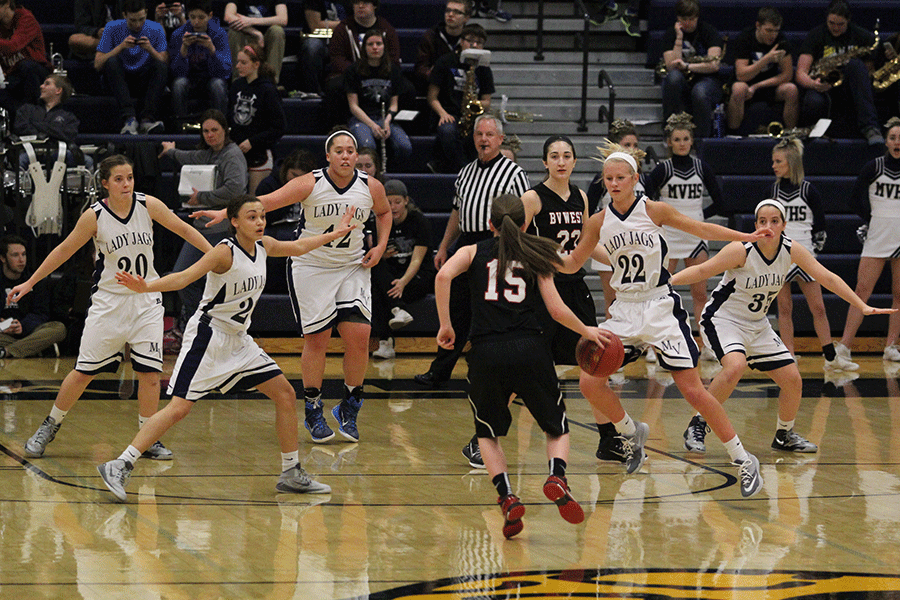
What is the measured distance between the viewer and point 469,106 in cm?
1116

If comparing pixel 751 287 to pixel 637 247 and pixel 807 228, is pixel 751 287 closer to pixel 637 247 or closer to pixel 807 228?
pixel 637 247

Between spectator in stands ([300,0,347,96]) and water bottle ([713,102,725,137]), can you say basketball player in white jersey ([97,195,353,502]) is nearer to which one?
spectator in stands ([300,0,347,96])

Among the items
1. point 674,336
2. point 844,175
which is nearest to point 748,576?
point 674,336

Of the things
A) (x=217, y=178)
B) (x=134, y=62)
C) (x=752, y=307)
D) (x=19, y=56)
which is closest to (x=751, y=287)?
(x=752, y=307)

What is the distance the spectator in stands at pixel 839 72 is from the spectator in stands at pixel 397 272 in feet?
15.0

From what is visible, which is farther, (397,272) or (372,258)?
(397,272)

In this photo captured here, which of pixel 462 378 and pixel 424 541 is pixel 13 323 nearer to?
pixel 462 378

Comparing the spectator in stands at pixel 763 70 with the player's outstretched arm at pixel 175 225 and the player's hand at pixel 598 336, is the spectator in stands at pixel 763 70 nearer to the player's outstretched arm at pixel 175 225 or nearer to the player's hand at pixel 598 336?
the player's outstretched arm at pixel 175 225

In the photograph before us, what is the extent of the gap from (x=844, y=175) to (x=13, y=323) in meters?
8.16

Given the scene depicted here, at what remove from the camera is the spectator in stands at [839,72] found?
11.8 metres

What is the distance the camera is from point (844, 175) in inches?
468

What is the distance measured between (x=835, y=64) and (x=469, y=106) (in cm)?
386

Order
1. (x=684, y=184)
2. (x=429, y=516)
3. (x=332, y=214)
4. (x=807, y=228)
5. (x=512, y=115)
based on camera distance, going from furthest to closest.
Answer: (x=512, y=115) → (x=684, y=184) → (x=807, y=228) → (x=332, y=214) → (x=429, y=516)

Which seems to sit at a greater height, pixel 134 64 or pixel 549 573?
pixel 134 64
